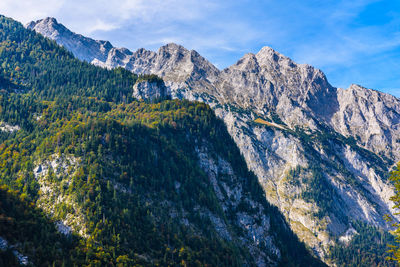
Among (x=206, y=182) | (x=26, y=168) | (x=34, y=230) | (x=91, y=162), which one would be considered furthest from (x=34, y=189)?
(x=206, y=182)

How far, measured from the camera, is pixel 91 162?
14362cm

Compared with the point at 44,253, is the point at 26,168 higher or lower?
higher

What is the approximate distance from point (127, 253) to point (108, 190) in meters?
27.4

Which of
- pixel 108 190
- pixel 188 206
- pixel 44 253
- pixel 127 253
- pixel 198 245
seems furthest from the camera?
pixel 188 206

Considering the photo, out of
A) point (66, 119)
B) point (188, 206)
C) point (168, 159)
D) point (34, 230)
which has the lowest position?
point (34, 230)

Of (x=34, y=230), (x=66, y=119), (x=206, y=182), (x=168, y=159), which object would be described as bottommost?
(x=34, y=230)

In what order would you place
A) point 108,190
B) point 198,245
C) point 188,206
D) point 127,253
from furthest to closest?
point 188,206 < point 198,245 < point 108,190 < point 127,253

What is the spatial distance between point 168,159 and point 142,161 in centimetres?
1848

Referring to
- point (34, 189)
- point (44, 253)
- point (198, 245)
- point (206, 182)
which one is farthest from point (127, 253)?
point (206, 182)

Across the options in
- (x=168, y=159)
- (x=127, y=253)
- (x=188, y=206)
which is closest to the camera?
(x=127, y=253)

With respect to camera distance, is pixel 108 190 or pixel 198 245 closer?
pixel 108 190

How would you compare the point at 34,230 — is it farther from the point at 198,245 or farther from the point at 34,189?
the point at 198,245

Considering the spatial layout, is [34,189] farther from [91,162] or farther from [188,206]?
[188,206]

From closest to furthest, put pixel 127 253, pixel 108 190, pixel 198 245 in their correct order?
1. pixel 127 253
2. pixel 108 190
3. pixel 198 245
